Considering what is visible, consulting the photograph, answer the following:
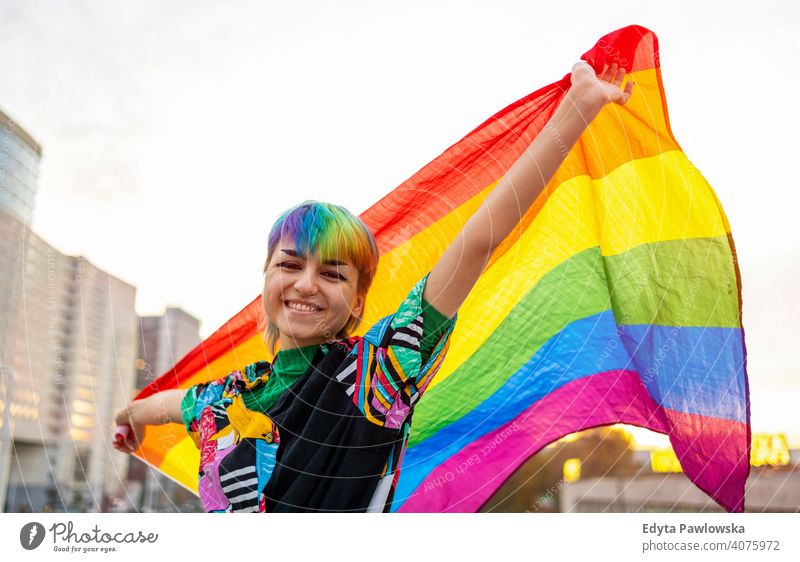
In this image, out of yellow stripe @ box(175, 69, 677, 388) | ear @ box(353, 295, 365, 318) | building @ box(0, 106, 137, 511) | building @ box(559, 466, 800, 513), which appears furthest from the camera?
building @ box(559, 466, 800, 513)

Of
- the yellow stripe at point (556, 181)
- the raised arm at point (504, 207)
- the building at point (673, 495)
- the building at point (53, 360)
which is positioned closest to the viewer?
the raised arm at point (504, 207)

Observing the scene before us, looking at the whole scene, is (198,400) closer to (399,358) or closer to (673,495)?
(399,358)

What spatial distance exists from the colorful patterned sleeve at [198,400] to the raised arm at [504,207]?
0.45 m

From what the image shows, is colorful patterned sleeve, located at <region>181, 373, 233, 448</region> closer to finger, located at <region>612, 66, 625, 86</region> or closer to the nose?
the nose

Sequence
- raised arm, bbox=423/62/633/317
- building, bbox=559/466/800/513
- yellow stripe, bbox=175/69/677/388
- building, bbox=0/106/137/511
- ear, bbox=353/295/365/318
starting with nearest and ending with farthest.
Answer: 1. raised arm, bbox=423/62/633/317
2. ear, bbox=353/295/365/318
3. yellow stripe, bbox=175/69/677/388
4. building, bbox=0/106/137/511
5. building, bbox=559/466/800/513

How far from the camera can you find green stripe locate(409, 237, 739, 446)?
145cm

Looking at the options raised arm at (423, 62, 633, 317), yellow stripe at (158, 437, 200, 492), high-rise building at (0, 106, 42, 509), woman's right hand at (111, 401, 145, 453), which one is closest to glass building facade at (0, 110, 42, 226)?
high-rise building at (0, 106, 42, 509)

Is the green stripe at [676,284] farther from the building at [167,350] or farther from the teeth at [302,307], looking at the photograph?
the building at [167,350]

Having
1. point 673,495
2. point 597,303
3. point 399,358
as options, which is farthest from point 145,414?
point 673,495

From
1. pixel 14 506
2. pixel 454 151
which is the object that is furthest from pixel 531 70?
pixel 14 506

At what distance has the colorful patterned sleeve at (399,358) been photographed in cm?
118
